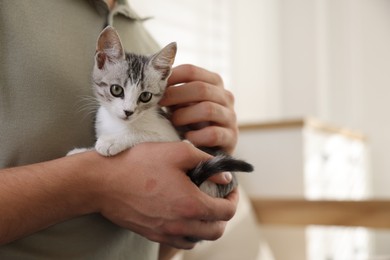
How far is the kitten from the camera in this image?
0.62 metres

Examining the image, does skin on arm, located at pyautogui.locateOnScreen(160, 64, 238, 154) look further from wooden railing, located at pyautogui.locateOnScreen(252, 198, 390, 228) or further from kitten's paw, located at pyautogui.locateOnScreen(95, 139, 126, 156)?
wooden railing, located at pyautogui.locateOnScreen(252, 198, 390, 228)

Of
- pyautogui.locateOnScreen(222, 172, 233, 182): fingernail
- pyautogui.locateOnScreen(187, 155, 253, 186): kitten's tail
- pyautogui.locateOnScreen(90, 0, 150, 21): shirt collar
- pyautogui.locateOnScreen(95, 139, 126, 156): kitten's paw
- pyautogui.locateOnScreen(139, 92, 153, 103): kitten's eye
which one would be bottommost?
pyautogui.locateOnScreen(222, 172, 233, 182): fingernail

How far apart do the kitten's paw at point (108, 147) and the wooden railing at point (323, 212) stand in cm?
106

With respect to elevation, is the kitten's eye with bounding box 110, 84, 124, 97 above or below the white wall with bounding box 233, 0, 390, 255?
above

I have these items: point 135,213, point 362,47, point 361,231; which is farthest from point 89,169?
point 362,47

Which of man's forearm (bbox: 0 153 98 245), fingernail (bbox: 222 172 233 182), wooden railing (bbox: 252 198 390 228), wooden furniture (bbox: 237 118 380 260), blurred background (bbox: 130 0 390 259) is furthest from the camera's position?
blurred background (bbox: 130 0 390 259)

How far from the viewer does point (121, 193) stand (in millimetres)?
595

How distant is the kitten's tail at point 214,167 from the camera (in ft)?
2.01

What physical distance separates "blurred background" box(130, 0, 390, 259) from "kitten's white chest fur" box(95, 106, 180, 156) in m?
1.19

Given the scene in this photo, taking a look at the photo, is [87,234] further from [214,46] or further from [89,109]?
[214,46]

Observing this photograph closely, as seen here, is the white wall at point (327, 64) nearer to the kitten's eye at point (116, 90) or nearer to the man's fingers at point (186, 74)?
the man's fingers at point (186, 74)

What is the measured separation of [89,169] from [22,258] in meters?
0.15

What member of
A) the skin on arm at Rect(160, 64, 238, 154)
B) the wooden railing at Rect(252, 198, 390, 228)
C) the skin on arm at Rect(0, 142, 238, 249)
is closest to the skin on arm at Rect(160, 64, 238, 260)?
the skin on arm at Rect(160, 64, 238, 154)

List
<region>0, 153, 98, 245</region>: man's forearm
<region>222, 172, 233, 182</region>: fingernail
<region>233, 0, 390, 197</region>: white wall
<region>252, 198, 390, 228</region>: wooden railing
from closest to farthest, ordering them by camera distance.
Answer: <region>0, 153, 98, 245</region>: man's forearm
<region>222, 172, 233, 182</region>: fingernail
<region>252, 198, 390, 228</region>: wooden railing
<region>233, 0, 390, 197</region>: white wall
